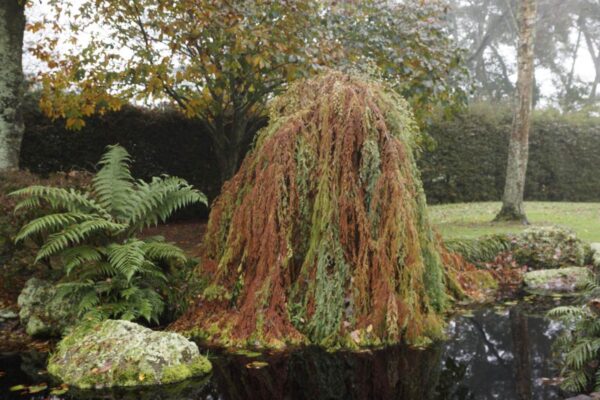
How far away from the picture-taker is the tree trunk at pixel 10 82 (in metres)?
8.05

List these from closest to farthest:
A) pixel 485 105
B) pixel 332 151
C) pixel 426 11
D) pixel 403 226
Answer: pixel 403 226 < pixel 332 151 < pixel 426 11 < pixel 485 105

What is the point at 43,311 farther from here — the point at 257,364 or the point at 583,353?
the point at 583,353

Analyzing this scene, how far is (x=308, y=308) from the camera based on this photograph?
5.35 meters

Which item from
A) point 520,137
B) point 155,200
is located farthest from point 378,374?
point 520,137

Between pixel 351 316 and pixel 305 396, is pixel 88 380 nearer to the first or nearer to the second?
pixel 305 396

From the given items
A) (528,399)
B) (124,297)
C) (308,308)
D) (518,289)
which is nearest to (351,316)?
(308,308)

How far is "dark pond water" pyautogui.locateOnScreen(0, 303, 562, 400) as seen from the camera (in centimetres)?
421

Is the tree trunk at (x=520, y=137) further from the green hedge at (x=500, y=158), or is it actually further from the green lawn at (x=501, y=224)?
the green hedge at (x=500, y=158)

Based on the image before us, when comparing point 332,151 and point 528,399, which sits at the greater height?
point 332,151

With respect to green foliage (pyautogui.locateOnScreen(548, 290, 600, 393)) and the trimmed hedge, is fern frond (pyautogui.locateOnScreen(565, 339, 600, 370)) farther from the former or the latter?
the trimmed hedge

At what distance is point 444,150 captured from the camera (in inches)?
630

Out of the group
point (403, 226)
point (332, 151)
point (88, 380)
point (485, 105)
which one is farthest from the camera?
point (485, 105)

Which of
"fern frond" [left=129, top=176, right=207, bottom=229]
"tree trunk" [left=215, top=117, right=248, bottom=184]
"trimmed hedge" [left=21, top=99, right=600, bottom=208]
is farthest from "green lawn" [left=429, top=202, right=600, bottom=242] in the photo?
"fern frond" [left=129, top=176, right=207, bottom=229]

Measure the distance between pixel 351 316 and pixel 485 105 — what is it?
43.1ft
